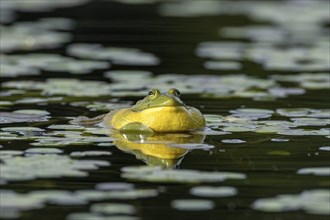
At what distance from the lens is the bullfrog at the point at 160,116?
8.05m

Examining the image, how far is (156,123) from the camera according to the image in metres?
8.21

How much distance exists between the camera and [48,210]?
5.73 m

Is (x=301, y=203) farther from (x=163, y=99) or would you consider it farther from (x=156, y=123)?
(x=156, y=123)

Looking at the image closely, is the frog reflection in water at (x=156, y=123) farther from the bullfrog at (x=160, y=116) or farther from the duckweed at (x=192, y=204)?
the duckweed at (x=192, y=204)

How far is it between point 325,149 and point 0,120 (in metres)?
2.82

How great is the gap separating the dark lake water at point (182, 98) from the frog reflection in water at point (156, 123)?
43 mm

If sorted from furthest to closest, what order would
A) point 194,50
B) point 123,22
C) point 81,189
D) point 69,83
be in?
point 123,22
point 194,50
point 69,83
point 81,189

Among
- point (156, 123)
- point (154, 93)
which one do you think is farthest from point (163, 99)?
point (156, 123)

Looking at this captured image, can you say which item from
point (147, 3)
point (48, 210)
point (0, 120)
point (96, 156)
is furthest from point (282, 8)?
point (48, 210)

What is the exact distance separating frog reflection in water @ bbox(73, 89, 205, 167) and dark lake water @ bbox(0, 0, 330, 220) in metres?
0.04

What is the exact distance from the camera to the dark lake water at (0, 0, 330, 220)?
601 cm

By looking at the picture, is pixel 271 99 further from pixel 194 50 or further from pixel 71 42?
pixel 71 42

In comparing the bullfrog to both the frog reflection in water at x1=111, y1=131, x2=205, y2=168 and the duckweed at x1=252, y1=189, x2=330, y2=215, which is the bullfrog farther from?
the duckweed at x1=252, y1=189, x2=330, y2=215

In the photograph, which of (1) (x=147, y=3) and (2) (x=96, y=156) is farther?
(1) (x=147, y=3)
